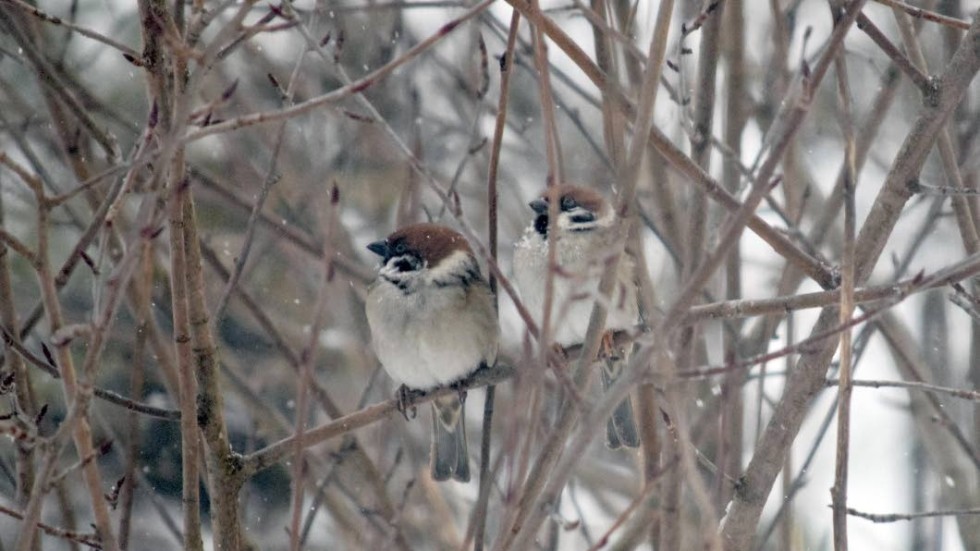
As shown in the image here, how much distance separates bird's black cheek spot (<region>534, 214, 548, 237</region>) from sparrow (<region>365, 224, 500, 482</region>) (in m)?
0.27

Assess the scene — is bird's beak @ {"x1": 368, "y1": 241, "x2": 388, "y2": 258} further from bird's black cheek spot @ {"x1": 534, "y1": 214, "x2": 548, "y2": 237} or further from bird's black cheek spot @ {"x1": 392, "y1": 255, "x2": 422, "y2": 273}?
bird's black cheek spot @ {"x1": 534, "y1": 214, "x2": 548, "y2": 237}

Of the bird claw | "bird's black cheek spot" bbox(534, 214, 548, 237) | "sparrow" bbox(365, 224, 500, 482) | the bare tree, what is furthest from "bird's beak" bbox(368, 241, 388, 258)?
"bird's black cheek spot" bbox(534, 214, 548, 237)

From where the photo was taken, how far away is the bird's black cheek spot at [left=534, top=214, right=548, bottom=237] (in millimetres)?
4445

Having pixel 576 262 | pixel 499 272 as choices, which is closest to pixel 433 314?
pixel 576 262

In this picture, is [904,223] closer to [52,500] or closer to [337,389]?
[337,389]

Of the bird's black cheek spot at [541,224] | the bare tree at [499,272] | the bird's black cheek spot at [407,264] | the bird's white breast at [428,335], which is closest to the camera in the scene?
the bare tree at [499,272]

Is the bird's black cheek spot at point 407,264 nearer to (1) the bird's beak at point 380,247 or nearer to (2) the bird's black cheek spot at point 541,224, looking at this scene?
(1) the bird's beak at point 380,247

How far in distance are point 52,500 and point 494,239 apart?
4.22m

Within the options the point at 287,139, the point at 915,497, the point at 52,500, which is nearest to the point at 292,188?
the point at 287,139

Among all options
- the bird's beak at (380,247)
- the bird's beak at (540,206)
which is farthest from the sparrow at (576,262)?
the bird's beak at (380,247)

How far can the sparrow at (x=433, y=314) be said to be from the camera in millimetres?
4172

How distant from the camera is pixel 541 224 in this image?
448 centimetres

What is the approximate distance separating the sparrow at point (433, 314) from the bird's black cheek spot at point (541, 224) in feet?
0.89

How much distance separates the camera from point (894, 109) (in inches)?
304
